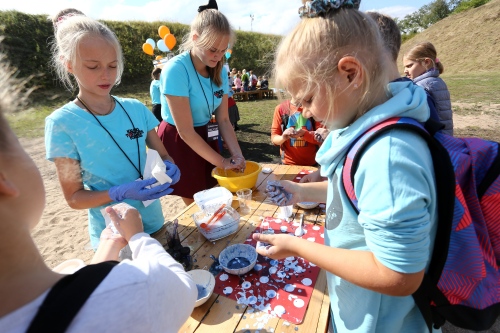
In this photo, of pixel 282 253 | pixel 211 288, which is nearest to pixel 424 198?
pixel 282 253

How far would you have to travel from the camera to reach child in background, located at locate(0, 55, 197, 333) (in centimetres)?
51

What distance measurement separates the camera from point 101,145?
5.29 feet

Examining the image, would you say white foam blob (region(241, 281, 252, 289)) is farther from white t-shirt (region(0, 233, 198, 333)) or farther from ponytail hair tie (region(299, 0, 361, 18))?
ponytail hair tie (region(299, 0, 361, 18))

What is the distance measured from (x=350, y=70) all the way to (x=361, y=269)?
584 millimetres

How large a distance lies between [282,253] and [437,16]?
61228 mm

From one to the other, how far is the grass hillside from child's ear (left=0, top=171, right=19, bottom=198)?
2276cm

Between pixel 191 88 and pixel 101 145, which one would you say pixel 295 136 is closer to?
pixel 191 88

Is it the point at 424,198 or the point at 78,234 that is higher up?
the point at 424,198

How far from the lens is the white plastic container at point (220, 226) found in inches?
61.9

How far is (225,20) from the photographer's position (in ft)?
6.88

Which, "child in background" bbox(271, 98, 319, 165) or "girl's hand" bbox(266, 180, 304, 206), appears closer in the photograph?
"girl's hand" bbox(266, 180, 304, 206)

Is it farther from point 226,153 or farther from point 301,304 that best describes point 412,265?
point 226,153

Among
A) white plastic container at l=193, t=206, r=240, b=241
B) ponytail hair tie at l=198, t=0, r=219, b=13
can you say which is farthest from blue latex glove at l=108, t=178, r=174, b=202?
ponytail hair tie at l=198, t=0, r=219, b=13

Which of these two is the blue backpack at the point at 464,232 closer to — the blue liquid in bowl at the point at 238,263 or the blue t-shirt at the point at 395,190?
the blue t-shirt at the point at 395,190
